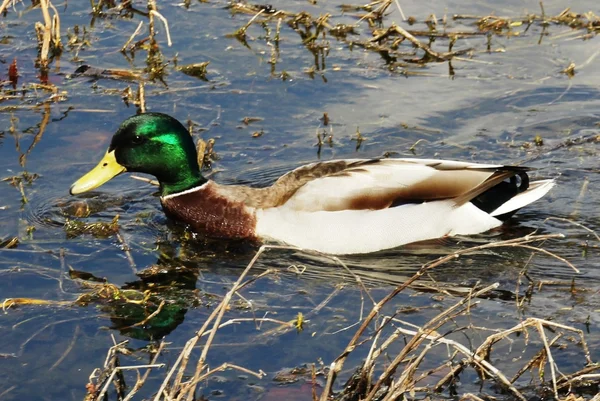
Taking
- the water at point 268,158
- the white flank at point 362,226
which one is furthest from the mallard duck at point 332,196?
the water at point 268,158

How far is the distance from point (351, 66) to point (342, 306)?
4225 mm

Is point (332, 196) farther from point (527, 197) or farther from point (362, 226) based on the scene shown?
point (527, 197)

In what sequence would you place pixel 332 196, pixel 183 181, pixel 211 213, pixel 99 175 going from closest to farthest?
pixel 332 196, pixel 99 175, pixel 211 213, pixel 183 181

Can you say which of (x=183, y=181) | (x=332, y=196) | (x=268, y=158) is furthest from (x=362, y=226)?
(x=268, y=158)

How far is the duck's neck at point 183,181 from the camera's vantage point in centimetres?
817

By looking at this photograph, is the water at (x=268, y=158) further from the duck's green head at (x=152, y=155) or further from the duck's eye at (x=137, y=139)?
the duck's eye at (x=137, y=139)

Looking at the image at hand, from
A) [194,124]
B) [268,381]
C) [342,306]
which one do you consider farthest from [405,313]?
[194,124]

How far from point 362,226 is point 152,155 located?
1622 millimetres

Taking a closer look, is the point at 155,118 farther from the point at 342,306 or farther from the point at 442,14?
the point at 442,14

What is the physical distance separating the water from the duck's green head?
0.31 metres

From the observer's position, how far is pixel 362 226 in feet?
25.1

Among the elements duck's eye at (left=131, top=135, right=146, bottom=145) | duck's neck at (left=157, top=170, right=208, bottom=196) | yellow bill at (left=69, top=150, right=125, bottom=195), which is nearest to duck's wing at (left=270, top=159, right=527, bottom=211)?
duck's neck at (left=157, top=170, right=208, bottom=196)

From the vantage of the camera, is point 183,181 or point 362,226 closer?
point 362,226

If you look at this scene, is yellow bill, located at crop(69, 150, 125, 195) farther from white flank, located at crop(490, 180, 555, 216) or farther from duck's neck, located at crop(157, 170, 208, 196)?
white flank, located at crop(490, 180, 555, 216)
